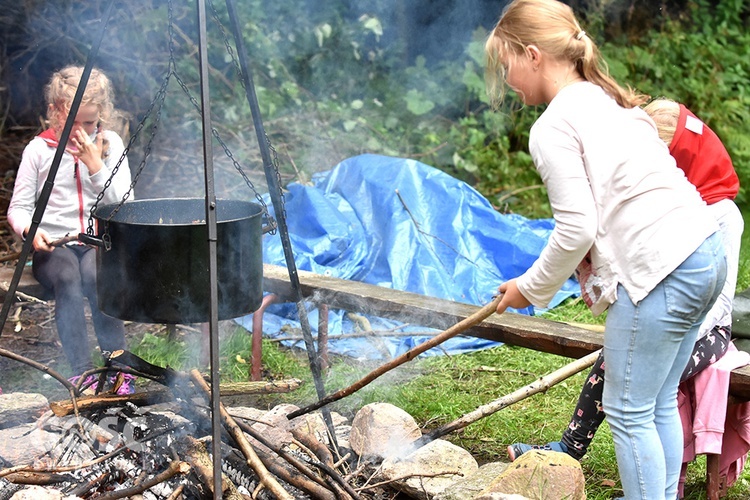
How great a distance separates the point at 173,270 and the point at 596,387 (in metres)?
1.55

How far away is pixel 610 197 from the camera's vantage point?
2199 millimetres

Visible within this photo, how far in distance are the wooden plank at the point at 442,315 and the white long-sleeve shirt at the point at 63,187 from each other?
962 millimetres

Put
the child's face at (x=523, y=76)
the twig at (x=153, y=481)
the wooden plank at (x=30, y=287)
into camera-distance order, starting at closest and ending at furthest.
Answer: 1. the child's face at (x=523, y=76)
2. the twig at (x=153, y=481)
3. the wooden plank at (x=30, y=287)

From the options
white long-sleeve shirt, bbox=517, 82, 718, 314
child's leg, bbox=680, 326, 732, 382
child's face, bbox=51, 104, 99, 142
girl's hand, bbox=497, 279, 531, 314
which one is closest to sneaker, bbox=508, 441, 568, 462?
child's leg, bbox=680, 326, 732, 382

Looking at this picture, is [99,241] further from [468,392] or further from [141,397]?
[468,392]

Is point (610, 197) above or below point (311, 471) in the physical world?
above

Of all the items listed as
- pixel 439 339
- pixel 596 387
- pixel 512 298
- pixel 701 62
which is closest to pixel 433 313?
pixel 596 387

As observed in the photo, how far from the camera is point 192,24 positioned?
6.52 m

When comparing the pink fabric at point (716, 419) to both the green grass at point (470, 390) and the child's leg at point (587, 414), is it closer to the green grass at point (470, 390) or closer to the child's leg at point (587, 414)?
the green grass at point (470, 390)

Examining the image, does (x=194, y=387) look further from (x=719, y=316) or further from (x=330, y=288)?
(x=719, y=316)

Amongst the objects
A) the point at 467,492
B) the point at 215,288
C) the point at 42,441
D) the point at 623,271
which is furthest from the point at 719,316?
the point at 42,441

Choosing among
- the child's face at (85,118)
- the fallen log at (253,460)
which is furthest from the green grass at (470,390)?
the child's face at (85,118)

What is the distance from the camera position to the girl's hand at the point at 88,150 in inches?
139

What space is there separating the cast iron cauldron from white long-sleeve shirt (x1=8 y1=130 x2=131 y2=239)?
1171mm
